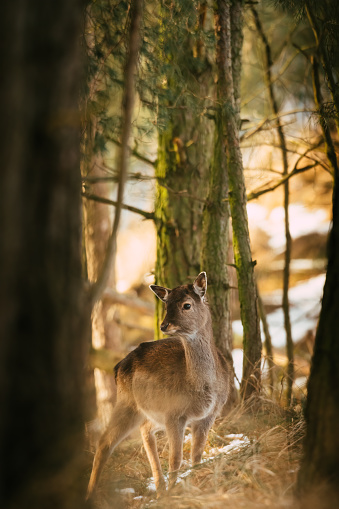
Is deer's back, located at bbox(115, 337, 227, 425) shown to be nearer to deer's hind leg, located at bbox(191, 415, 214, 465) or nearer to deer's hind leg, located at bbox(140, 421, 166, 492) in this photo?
deer's hind leg, located at bbox(191, 415, 214, 465)

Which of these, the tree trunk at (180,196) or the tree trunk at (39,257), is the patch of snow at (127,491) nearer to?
the tree trunk at (39,257)

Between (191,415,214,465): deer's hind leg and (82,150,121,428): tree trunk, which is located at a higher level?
(82,150,121,428): tree trunk

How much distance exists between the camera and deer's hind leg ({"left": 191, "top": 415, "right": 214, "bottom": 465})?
187 inches

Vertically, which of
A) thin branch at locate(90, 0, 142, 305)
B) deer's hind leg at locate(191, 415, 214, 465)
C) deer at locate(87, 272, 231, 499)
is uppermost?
thin branch at locate(90, 0, 142, 305)

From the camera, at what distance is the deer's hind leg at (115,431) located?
466cm

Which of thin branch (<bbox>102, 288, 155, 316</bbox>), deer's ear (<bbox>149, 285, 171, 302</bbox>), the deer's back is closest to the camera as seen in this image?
the deer's back

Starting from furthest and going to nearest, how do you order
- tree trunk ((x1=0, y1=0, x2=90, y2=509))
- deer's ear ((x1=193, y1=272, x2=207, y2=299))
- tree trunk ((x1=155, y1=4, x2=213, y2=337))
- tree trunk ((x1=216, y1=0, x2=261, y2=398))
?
tree trunk ((x1=155, y1=4, x2=213, y2=337))
tree trunk ((x1=216, y1=0, x2=261, y2=398))
deer's ear ((x1=193, y1=272, x2=207, y2=299))
tree trunk ((x1=0, y1=0, x2=90, y2=509))

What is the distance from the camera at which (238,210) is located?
220 inches

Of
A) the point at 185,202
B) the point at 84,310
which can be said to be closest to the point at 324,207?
the point at 185,202

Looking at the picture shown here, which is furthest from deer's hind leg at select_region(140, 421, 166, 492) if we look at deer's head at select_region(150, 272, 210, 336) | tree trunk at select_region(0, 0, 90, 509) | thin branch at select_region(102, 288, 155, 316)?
thin branch at select_region(102, 288, 155, 316)

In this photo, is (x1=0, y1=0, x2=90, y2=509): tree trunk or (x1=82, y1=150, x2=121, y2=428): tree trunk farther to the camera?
(x1=82, y1=150, x2=121, y2=428): tree trunk

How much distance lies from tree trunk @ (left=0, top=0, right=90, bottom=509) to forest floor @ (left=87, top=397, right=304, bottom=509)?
130 cm

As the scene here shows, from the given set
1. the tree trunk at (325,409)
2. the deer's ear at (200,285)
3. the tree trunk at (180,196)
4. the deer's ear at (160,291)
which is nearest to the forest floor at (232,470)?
the tree trunk at (325,409)

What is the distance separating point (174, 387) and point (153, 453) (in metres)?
0.78
